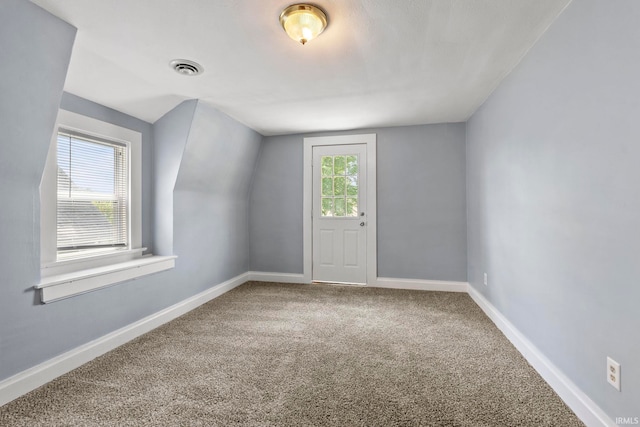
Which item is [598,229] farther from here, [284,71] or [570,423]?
[284,71]

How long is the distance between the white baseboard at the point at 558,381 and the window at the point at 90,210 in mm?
3216

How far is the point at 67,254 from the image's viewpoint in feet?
8.18

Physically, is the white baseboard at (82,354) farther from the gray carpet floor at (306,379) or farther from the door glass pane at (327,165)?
the door glass pane at (327,165)

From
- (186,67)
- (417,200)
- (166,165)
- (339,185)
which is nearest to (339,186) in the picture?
(339,185)

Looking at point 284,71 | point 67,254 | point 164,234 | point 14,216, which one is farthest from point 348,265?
point 14,216

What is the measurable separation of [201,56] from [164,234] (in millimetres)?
1887

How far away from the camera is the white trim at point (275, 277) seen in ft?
15.3

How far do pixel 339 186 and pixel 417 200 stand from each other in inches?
43.4

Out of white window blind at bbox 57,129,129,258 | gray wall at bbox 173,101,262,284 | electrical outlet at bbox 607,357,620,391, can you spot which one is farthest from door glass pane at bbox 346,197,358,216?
electrical outlet at bbox 607,357,620,391

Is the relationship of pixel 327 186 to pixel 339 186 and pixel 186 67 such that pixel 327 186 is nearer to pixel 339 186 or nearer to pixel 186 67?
pixel 339 186

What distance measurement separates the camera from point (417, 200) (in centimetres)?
422

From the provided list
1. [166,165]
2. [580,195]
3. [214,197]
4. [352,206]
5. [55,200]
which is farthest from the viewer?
[352,206]

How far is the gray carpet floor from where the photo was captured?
168 centimetres

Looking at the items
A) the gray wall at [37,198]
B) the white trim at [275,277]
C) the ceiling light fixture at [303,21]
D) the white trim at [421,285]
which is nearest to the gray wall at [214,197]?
the gray wall at [37,198]
